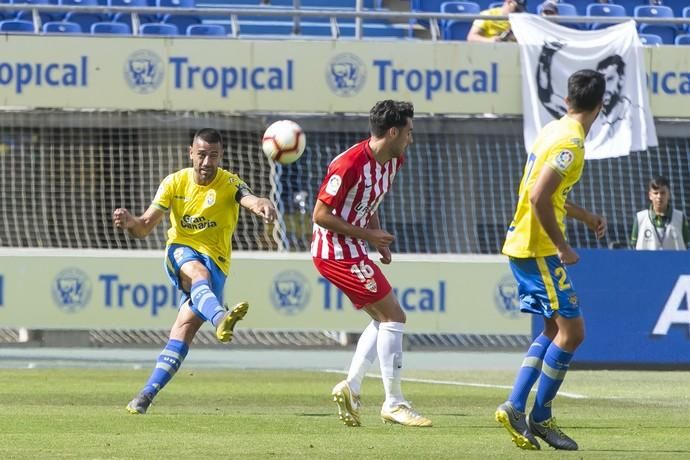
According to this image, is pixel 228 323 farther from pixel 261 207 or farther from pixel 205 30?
pixel 205 30

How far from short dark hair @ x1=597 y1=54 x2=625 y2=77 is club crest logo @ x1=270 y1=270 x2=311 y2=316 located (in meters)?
4.87

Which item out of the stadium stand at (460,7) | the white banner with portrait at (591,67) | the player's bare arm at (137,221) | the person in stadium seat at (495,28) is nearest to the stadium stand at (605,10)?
the stadium stand at (460,7)

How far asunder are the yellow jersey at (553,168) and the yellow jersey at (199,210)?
3017 millimetres

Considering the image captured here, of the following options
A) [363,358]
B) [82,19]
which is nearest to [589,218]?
[363,358]

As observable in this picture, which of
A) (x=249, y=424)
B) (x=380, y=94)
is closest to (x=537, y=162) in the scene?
(x=249, y=424)

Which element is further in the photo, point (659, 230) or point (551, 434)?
point (659, 230)

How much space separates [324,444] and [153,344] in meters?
12.1

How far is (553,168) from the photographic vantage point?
8.16 m

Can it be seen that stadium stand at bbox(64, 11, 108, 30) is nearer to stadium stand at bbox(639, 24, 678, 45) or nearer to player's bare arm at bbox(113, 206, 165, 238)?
stadium stand at bbox(639, 24, 678, 45)

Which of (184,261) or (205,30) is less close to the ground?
(205,30)

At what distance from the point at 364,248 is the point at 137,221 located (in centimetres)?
174

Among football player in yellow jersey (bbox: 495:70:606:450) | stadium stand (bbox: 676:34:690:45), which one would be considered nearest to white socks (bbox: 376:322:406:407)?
football player in yellow jersey (bbox: 495:70:606:450)

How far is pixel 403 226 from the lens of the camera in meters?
21.1

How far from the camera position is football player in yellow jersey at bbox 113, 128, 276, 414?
10688 mm
